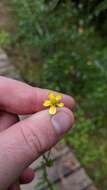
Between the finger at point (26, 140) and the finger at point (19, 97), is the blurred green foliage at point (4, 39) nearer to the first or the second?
the finger at point (19, 97)

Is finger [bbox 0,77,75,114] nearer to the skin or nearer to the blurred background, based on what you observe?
the skin

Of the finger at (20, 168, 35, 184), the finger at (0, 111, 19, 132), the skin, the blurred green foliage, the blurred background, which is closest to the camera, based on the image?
the skin

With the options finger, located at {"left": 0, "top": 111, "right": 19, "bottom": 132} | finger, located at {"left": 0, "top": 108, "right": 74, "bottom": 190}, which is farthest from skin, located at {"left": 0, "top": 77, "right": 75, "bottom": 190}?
finger, located at {"left": 0, "top": 111, "right": 19, "bottom": 132}

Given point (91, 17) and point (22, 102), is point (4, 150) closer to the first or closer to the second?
point (22, 102)

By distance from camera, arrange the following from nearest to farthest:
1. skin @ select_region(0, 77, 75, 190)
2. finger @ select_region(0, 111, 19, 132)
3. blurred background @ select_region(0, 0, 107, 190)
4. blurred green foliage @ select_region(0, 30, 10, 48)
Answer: skin @ select_region(0, 77, 75, 190), finger @ select_region(0, 111, 19, 132), blurred background @ select_region(0, 0, 107, 190), blurred green foliage @ select_region(0, 30, 10, 48)

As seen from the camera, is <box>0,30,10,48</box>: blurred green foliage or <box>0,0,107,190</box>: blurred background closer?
<box>0,0,107,190</box>: blurred background

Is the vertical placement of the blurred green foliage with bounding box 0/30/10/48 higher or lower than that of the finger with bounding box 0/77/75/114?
lower

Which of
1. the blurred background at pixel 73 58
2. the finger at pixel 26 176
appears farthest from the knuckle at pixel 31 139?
the blurred background at pixel 73 58
